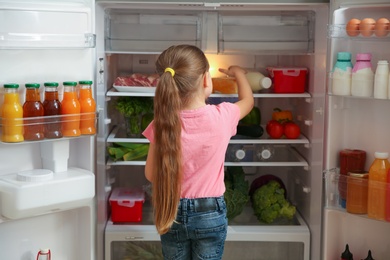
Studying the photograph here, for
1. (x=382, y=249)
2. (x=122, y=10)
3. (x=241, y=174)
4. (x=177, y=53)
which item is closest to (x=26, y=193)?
(x=177, y=53)

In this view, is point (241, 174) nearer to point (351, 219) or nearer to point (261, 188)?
point (261, 188)

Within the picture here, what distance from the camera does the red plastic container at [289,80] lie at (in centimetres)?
333

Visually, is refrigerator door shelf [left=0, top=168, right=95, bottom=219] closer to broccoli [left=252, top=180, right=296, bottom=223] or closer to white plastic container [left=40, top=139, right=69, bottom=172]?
white plastic container [left=40, top=139, right=69, bottom=172]

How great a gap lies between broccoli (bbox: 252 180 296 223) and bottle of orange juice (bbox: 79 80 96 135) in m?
1.06

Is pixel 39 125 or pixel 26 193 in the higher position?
pixel 39 125

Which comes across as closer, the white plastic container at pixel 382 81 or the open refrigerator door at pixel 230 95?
the white plastic container at pixel 382 81

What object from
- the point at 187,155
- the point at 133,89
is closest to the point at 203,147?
the point at 187,155

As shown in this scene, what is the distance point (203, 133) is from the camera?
2422 mm

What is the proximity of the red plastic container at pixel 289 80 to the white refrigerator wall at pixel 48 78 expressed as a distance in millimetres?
996

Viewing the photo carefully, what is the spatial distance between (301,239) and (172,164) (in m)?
1.07

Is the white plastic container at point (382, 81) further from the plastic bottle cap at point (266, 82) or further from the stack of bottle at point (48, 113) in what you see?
the stack of bottle at point (48, 113)

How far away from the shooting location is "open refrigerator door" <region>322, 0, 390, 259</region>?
108 inches

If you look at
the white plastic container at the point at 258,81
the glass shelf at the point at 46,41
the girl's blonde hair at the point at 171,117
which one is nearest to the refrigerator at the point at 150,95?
the glass shelf at the point at 46,41

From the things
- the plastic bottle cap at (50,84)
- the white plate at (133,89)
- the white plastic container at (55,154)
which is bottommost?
the white plastic container at (55,154)
